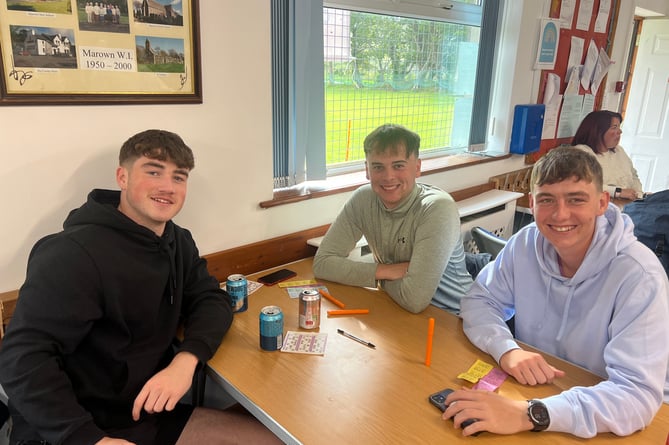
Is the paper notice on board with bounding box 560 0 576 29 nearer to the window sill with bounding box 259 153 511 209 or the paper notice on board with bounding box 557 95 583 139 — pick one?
the paper notice on board with bounding box 557 95 583 139

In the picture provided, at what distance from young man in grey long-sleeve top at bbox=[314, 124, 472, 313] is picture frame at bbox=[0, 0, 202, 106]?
0.71m

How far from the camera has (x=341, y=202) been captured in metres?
2.34

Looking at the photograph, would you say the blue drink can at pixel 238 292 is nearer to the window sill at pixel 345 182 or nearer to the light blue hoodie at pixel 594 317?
the window sill at pixel 345 182

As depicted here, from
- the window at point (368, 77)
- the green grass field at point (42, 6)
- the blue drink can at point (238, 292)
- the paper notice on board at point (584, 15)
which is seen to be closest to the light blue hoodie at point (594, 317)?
the blue drink can at point (238, 292)

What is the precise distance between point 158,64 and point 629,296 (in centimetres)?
156

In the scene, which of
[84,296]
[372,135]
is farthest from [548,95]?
[84,296]

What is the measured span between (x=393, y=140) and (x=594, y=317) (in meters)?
0.85

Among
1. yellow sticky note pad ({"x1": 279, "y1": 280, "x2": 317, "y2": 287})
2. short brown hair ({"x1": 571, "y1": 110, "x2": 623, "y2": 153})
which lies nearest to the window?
yellow sticky note pad ({"x1": 279, "y1": 280, "x2": 317, "y2": 287})

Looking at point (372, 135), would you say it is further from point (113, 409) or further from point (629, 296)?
point (113, 409)

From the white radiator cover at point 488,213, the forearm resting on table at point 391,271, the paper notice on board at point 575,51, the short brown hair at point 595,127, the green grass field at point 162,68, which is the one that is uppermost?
the paper notice on board at point 575,51

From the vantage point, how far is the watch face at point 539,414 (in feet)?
3.29

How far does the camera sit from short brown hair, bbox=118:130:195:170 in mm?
1318

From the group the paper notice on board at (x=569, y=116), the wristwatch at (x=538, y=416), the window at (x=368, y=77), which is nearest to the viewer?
the wristwatch at (x=538, y=416)

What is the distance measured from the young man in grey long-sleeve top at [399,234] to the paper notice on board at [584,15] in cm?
280
